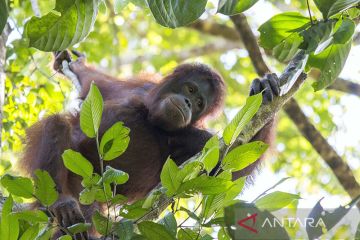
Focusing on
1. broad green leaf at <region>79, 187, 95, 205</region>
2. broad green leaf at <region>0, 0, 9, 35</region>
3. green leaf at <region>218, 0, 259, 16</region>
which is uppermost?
broad green leaf at <region>0, 0, 9, 35</region>

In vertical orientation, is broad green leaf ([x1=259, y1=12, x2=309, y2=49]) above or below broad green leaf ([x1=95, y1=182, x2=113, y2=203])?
above

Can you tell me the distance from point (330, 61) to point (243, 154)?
0.56m

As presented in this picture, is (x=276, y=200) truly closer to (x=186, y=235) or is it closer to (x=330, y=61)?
(x=186, y=235)

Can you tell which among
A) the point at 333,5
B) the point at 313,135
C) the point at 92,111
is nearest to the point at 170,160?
the point at 92,111

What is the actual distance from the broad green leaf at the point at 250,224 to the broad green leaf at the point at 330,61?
35.7 inches

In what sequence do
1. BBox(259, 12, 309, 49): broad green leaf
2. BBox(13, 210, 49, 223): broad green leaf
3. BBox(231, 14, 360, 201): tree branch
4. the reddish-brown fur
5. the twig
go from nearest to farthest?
1. BBox(13, 210, 49, 223): broad green leaf
2. BBox(259, 12, 309, 49): broad green leaf
3. the reddish-brown fur
4. BBox(231, 14, 360, 201): tree branch
5. the twig

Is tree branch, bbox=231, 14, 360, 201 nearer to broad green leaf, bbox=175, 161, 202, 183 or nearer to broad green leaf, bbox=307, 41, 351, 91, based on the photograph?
broad green leaf, bbox=307, 41, 351, 91

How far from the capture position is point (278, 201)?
246cm

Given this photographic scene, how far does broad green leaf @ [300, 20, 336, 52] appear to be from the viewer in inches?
91.7

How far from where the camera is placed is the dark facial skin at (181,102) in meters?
4.60

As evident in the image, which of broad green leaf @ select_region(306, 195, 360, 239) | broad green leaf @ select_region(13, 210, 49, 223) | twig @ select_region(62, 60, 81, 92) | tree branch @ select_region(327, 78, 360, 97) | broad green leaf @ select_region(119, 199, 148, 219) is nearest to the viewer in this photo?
broad green leaf @ select_region(306, 195, 360, 239)

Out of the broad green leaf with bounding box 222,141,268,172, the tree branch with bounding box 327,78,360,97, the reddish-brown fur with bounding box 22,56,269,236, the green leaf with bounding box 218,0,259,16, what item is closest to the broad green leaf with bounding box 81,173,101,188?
the broad green leaf with bounding box 222,141,268,172

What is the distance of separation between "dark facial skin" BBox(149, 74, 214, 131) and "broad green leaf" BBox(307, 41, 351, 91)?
1.93 meters

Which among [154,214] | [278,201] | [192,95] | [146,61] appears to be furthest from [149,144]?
[146,61]
